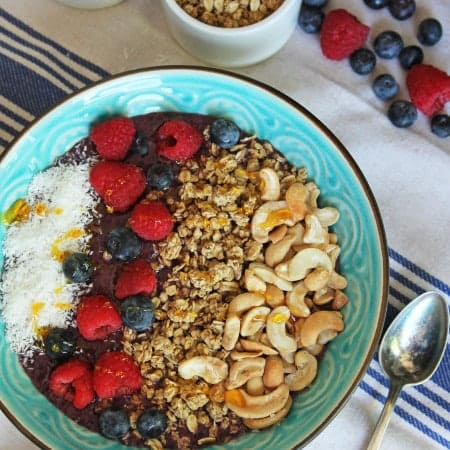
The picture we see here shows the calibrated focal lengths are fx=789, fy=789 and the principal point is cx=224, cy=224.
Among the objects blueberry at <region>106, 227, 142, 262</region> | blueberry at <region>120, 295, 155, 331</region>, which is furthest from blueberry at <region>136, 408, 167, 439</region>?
blueberry at <region>106, 227, 142, 262</region>

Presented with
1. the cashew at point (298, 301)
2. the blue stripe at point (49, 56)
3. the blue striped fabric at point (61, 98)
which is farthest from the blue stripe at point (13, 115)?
the cashew at point (298, 301)

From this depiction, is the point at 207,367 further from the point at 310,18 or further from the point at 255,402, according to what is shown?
the point at 310,18

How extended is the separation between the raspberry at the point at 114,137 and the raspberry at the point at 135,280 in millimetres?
172

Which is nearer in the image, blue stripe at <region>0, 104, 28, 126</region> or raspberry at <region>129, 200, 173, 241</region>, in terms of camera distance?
raspberry at <region>129, 200, 173, 241</region>

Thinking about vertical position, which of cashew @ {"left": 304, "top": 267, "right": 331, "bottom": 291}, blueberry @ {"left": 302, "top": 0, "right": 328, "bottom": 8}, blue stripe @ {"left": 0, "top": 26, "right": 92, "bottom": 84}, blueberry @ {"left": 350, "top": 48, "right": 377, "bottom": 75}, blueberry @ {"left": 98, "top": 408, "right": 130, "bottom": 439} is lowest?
blueberry @ {"left": 98, "top": 408, "right": 130, "bottom": 439}

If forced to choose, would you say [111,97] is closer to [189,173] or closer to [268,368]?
[189,173]

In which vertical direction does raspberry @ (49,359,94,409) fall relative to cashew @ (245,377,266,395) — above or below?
below

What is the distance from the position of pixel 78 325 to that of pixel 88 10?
0.56m

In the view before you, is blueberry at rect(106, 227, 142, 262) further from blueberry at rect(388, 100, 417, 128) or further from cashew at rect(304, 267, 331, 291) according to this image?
blueberry at rect(388, 100, 417, 128)

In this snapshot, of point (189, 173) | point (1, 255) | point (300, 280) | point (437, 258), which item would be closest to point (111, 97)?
point (189, 173)

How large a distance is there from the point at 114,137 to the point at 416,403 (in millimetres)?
623

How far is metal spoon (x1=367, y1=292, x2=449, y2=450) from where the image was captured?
1.20 meters

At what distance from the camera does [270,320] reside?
1135 mm

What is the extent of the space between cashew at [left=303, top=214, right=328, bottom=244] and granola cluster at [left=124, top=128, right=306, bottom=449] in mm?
73
